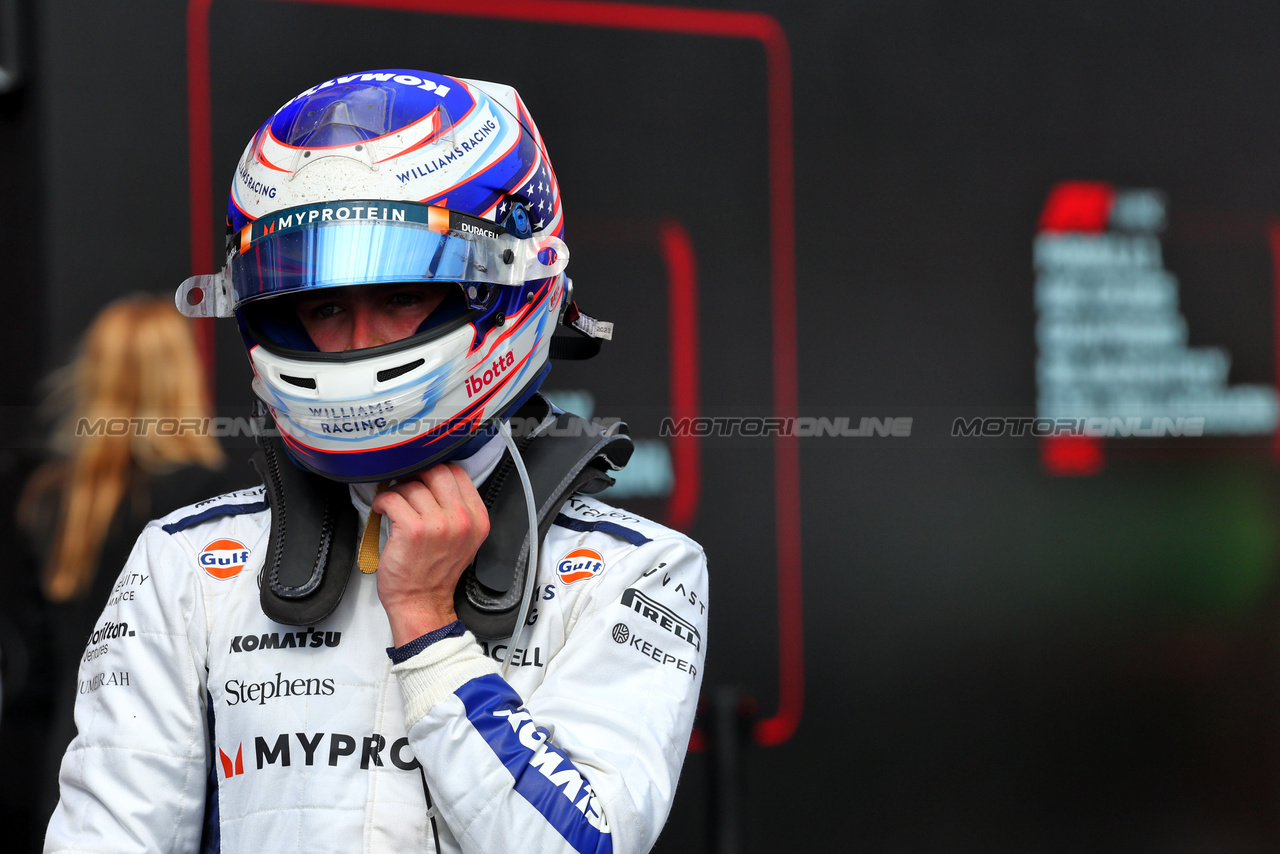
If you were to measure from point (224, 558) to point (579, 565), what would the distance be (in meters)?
0.38

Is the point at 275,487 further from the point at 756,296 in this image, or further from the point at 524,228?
the point at 756,296

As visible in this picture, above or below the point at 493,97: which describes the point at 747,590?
below

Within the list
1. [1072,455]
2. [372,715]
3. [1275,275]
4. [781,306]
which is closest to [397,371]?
[372,715]

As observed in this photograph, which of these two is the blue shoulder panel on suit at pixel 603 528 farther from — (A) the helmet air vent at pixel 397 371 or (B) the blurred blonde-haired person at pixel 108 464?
(B) the blurred blonde-haired person at pixel 108 464

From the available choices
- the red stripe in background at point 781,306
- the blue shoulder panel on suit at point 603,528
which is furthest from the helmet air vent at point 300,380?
the red stripe in background at point 781,306

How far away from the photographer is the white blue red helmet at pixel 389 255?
3.55ft

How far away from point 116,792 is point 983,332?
1901mm

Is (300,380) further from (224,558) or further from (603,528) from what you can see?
(603,528)

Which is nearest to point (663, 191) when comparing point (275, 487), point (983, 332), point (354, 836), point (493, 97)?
point (983, 332)

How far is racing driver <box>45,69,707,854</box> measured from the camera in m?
Result: 1.03

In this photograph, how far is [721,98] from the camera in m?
2.23

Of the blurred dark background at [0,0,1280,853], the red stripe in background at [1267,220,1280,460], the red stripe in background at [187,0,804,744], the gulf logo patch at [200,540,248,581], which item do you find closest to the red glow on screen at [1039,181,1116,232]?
the blurred dark background at [0,0,1280,853]

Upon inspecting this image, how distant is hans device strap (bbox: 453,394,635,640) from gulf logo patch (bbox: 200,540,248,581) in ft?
0.82

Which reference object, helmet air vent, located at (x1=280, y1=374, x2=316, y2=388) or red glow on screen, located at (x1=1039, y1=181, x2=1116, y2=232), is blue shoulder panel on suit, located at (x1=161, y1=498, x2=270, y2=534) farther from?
red glow on screen, located at (x1=1039, y1=181, x2=1116, y2=232)
